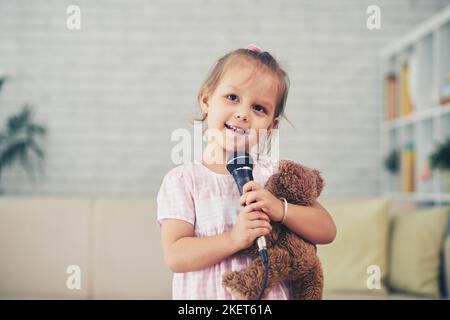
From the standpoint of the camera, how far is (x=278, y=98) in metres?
0.68

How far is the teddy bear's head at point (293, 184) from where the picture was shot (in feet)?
2.08

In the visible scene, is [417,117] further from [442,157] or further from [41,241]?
[41,241]

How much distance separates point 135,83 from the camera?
2.41 meters

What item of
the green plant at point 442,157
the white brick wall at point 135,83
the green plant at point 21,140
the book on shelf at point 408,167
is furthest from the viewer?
the book on shelf at point 408,167

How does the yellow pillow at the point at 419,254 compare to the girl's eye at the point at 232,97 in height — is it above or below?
below

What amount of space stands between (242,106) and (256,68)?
0.05 metres

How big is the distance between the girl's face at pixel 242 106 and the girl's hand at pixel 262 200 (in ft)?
0.21

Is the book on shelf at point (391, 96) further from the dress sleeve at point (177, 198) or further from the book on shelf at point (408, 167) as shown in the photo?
the dress sleeve at point (177, 198)

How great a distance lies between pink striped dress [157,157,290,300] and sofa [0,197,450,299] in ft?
2.90

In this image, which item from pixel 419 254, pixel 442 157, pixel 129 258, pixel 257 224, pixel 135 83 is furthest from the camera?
pixel 135 83

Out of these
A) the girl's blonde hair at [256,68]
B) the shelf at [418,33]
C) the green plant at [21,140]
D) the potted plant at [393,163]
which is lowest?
the girl's blonde hair at [256,68]

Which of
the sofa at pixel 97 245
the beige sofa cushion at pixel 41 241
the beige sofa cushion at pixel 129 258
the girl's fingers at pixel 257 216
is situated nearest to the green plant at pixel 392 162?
the sofa at pixel 97 245

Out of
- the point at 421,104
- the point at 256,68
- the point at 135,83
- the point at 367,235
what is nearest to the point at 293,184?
the point at 256,68

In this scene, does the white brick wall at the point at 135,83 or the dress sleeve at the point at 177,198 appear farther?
the white brick wall at the point at 135,83
